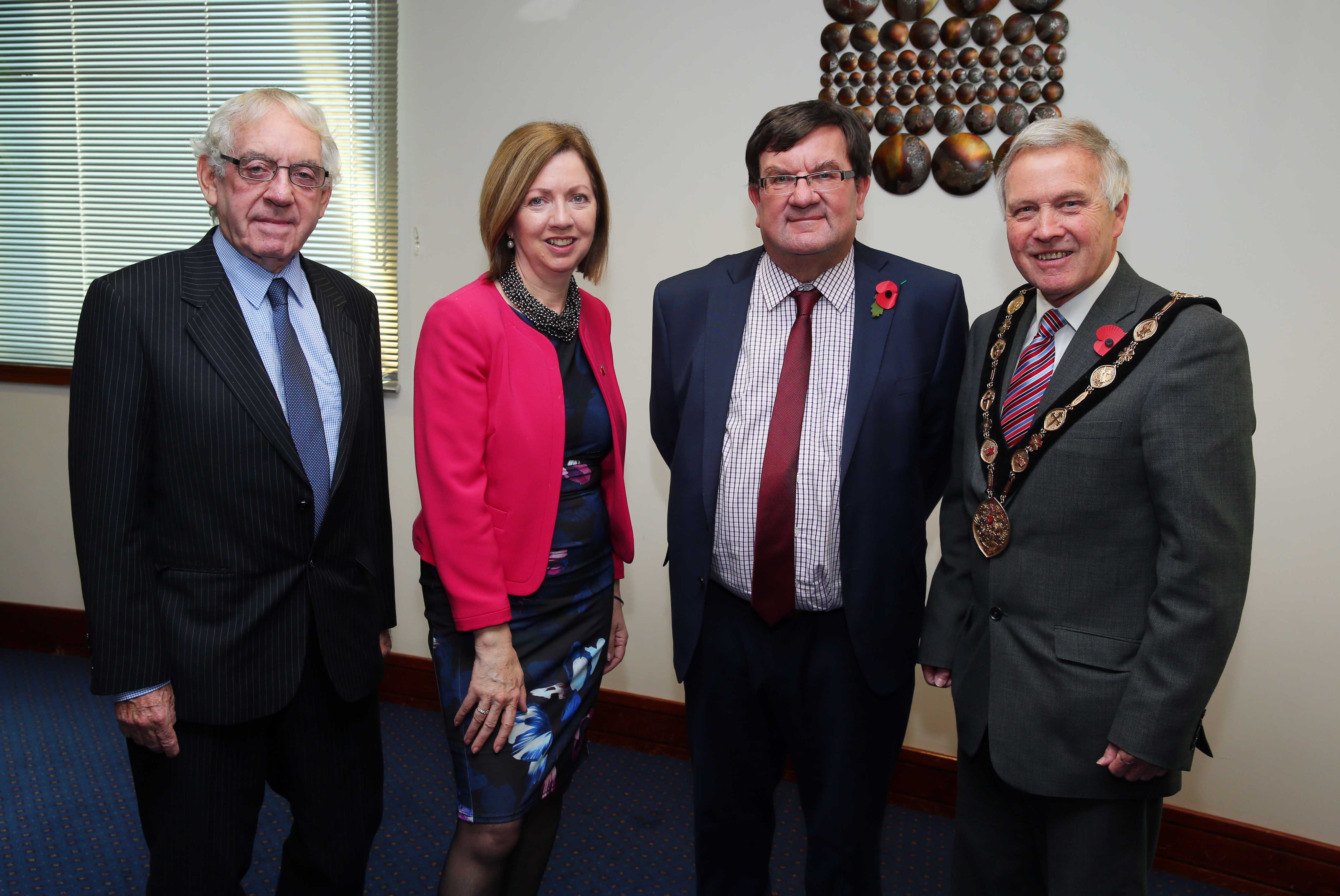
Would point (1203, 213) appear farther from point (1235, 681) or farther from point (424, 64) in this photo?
point (424, 64)

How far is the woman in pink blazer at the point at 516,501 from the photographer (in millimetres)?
1702

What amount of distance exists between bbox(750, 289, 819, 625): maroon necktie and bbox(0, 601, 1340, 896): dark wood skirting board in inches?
44.1

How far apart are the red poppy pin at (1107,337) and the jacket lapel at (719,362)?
2.22 ft

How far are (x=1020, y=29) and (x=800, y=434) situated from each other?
1525 millimetres

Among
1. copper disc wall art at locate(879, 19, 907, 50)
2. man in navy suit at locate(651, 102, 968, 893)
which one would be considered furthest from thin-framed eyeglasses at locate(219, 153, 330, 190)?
copper disc wall art at locate(879, 19, 907, 50)

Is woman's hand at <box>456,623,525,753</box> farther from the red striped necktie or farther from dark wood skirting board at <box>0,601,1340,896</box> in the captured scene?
dark wood skirting board at <box>0,601,1340,896</box>

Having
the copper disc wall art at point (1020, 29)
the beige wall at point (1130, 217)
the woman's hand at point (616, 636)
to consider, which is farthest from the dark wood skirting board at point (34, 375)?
the copper disc wall art at point (1020, 29)

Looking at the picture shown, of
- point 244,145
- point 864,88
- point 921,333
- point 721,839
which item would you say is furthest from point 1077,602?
point 864,88

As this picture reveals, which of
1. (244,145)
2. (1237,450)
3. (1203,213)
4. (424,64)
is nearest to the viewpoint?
(1237,450)

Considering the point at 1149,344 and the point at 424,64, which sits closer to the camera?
the point at 1149,344

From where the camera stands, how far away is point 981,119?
2605mm

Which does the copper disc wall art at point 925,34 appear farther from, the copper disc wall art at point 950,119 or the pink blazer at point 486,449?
the pink blazer at point 486,449

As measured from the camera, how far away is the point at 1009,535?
1.57 metres

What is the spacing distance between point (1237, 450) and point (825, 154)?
0.90 metres
